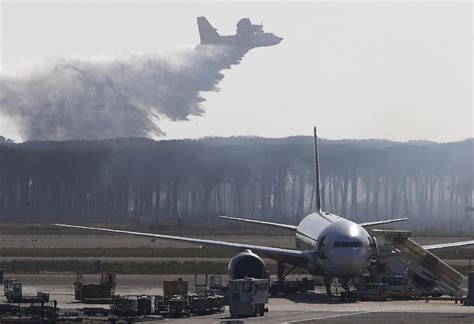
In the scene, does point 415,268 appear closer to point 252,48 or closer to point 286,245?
point 286,245

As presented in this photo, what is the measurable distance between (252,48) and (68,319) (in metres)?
145

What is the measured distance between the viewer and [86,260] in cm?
9888

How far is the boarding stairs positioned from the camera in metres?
68.0

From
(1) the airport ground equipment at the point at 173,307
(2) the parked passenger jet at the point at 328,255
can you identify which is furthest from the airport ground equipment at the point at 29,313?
(2) the parked passenger jet at the point at 328,255

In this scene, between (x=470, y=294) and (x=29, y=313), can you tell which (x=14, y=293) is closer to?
(x=29, y=313)

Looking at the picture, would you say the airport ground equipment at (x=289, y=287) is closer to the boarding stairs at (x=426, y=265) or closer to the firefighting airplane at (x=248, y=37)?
the boarding stairs at (x=426, y=265)

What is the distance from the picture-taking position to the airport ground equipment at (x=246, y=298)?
55875mm

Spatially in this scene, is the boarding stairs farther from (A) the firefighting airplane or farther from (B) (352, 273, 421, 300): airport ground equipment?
(A) the firefighting airplane

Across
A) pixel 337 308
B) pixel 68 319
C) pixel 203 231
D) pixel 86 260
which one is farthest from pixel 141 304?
pixel 203 231

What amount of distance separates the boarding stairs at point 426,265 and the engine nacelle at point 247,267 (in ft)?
27.0

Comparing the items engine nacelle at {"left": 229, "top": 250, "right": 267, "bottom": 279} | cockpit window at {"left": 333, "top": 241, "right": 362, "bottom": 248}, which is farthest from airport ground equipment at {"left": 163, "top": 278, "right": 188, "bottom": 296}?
cockpit window at {"left": 333, "top": 241, "right": 362, "bottom": 248}

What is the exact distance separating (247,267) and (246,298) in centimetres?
1023

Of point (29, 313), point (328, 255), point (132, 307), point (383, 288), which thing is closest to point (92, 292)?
point (132, 307)

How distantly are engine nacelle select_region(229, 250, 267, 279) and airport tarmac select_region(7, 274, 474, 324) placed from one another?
1651 millimetres
